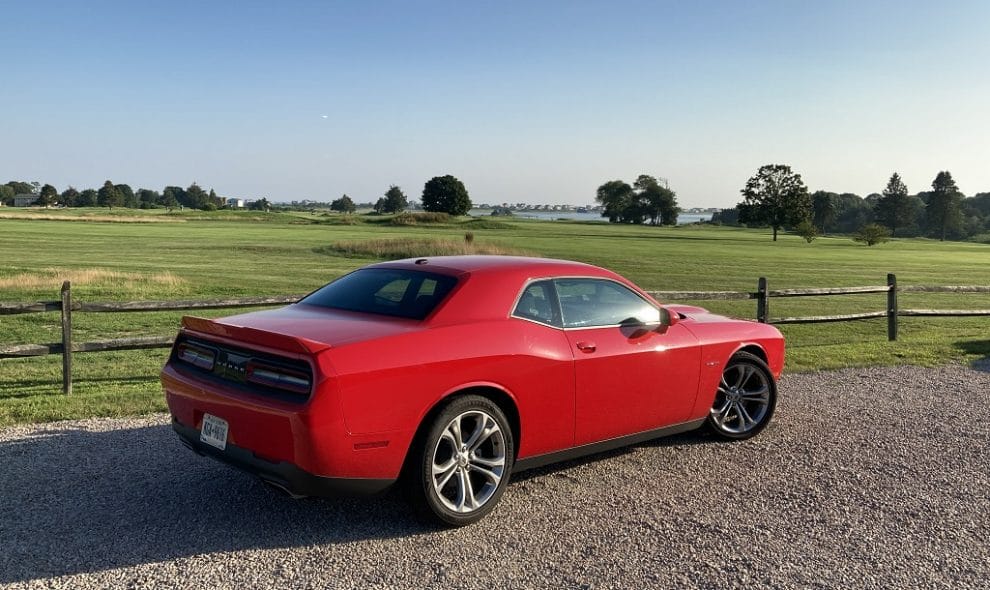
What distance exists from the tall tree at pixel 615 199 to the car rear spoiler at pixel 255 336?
160 metres

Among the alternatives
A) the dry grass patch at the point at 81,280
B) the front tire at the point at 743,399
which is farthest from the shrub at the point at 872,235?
the front tire at the point at 743,399

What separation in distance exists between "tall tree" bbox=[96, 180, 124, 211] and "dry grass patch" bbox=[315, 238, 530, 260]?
14889cm

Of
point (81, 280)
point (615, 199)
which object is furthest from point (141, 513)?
point (615, 199)

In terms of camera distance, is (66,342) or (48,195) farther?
(48,195)

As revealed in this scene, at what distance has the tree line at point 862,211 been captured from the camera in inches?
3607

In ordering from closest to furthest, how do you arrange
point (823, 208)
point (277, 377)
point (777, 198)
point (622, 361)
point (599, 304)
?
point (277, 377)
point (622, 361)
point (599, 304)
point (777, 198)
point (823, 208)

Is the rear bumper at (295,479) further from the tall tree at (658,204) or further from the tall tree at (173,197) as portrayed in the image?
the tall tree at (173,197)

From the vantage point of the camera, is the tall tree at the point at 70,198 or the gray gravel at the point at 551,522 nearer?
the gray gravel at the point at 551,522

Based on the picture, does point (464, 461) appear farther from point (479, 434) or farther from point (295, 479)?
point (295, 479)

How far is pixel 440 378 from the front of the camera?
3934mm

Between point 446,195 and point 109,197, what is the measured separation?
82.2 m

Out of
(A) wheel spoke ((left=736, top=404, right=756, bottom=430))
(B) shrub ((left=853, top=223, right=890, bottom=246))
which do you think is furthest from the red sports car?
(B) shrub ((left=853, top=223, right=890, bottom=246))

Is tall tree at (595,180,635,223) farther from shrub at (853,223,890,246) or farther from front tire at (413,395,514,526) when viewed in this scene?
front tire at (413,395,514,526)

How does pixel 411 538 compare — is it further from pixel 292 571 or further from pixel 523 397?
pixel 523 397
